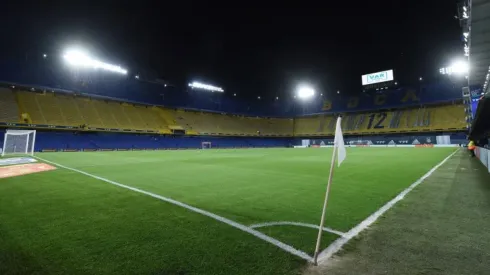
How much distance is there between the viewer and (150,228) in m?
3.39

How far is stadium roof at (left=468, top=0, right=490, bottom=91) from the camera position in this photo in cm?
798

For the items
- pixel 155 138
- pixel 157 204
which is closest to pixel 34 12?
pixel 155 138

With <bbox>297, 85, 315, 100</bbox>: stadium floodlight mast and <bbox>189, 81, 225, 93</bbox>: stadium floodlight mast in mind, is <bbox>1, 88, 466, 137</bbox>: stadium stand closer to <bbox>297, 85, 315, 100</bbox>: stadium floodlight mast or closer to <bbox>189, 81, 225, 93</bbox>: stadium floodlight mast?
<bbox>189, 81, 225, 93</bbox>: stadium floodlight mast

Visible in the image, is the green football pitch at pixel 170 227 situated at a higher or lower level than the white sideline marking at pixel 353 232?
lower

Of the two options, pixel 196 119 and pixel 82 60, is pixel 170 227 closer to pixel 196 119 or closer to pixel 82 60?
pixel 82 60

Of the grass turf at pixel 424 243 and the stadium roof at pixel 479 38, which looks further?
the stadium roof at pixel 479 38

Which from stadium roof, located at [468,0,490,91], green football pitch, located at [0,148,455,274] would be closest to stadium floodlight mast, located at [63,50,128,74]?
green football pitch, located at [0,148,455,274]

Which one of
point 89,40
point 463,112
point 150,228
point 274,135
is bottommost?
point 150,228

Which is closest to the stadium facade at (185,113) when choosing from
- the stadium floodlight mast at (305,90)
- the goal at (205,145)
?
the goal at (205,145)

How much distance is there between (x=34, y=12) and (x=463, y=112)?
7179 centimetres

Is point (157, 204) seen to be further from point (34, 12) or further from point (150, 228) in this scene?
point (34, 12)

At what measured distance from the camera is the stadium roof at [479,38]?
7984 mm

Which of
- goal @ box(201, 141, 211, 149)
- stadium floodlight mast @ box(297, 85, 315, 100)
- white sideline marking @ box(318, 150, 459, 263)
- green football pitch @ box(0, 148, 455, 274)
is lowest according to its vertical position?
green football pitch @ box(0, 148, 455, 274)

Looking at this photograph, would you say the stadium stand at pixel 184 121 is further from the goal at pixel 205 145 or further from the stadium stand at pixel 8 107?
the goal at pixel 205 145
